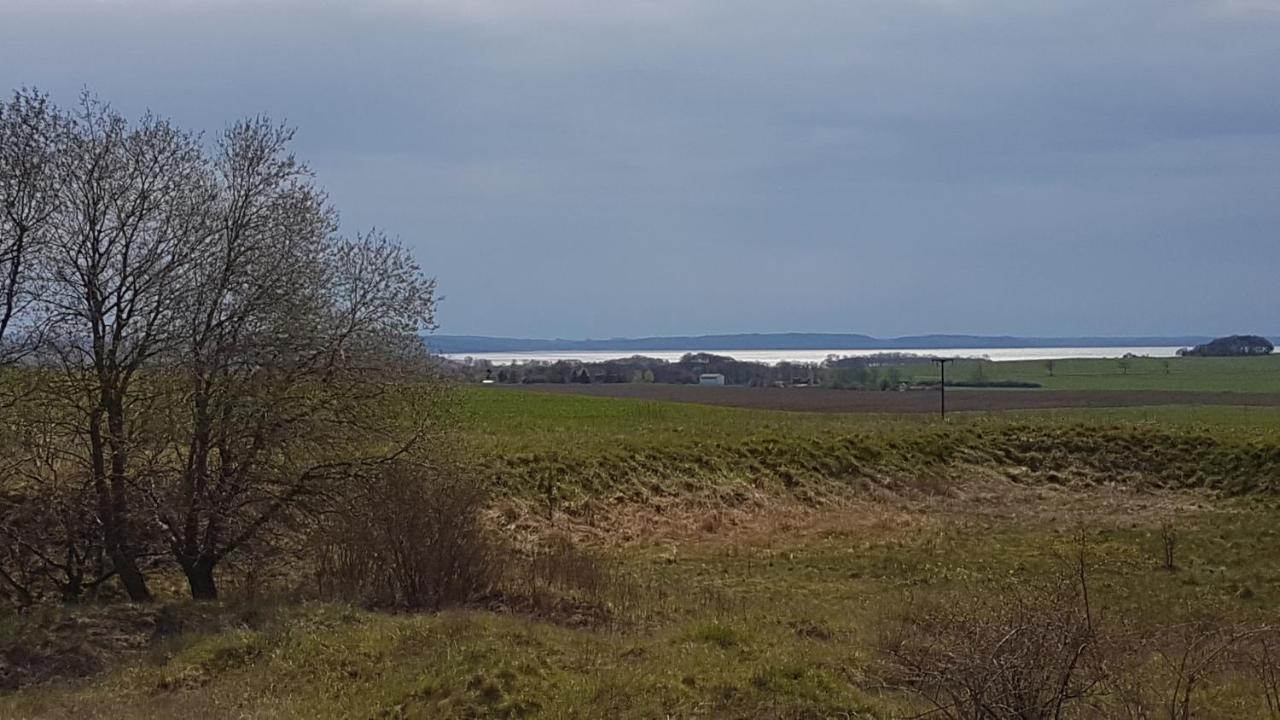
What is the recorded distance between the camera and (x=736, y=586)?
18.0 m

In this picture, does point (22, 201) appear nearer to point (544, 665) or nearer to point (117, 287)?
point (117, 287)

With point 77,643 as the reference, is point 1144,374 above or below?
above

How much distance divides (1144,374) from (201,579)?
100880 mm

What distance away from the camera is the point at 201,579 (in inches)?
615

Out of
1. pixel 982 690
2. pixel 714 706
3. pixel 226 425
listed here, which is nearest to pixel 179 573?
pixel 226 425

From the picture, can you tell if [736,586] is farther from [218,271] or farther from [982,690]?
[982,690]

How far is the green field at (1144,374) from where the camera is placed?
82.8 metres

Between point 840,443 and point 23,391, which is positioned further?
point 840,443

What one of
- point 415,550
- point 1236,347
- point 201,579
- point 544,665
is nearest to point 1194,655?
point 544,665

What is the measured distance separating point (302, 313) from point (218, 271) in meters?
1.25

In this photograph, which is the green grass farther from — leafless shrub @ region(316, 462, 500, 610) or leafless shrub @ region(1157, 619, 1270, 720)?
leafless shrub @ region(316, 462, 500, 610)

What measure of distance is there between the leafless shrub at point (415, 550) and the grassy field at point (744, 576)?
0.70 metres

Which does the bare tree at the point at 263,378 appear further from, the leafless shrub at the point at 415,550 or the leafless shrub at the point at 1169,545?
the leafless shrub at the point at 1169,545

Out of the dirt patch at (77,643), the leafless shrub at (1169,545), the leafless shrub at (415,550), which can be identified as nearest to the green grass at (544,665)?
the dirt patch at (77,643)
